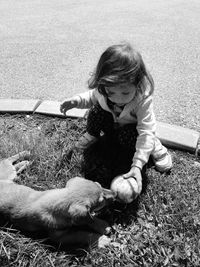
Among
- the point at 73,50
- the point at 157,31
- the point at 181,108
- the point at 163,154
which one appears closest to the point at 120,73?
the point at 163,154

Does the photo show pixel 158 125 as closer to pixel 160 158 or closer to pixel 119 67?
pixel 160 158

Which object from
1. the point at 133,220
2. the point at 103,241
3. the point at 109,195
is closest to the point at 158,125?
the point at 133,220

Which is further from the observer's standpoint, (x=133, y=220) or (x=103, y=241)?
(x=133, y=220)

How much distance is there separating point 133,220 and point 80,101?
124 cm

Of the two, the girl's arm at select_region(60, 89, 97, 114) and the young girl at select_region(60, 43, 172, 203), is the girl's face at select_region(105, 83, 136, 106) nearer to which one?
the young girl at select_region(60, 43, 172, 203)

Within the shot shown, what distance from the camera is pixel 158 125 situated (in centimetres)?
389

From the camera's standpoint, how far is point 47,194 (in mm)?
2705

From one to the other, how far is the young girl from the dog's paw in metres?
0.45

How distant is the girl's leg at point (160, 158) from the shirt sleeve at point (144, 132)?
372 mm

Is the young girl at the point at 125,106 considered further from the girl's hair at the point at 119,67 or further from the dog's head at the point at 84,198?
the dog's head at the point at 84,198

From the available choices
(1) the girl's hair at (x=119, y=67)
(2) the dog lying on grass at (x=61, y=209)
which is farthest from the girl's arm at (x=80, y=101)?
(2) the dog lying on grass at (x=61, y=209)

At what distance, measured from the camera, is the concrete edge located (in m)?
3.64

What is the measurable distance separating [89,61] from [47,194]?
3.48 metres

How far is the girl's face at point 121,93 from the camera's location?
2822mm
